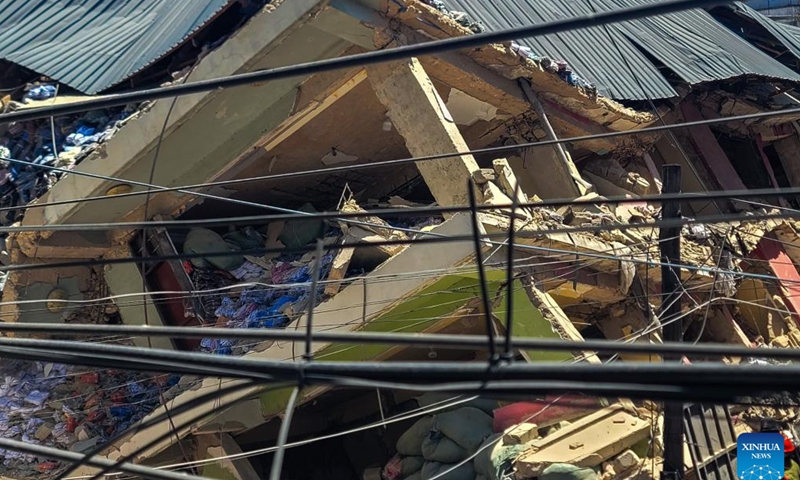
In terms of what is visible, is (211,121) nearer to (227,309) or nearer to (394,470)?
(227,309)

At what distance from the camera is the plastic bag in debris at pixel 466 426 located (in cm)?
809

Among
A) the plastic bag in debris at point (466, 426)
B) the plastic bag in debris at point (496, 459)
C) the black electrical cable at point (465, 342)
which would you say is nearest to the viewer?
the black electrical cable at point (465, 342)

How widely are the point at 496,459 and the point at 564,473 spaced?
2.11 ft

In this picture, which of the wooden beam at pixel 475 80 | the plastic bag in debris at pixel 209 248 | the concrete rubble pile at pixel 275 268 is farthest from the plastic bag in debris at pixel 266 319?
the wooden beam at pixel 475 80

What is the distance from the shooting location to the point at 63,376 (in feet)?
30.4

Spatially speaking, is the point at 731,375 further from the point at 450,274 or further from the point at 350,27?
the point at 350,27

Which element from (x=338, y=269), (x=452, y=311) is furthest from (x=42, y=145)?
(x=452, y=311)

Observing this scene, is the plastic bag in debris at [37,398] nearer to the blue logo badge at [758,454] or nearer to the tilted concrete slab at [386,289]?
the tilted concrete slab at [386,289]

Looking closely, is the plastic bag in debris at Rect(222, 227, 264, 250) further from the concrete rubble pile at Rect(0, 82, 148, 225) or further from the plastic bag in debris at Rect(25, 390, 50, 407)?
the plastic bag in debris at Rect(25, 390, 50, 407)

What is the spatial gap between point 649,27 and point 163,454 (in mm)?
9960


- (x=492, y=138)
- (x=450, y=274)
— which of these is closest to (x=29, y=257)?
(x=450, y=274)

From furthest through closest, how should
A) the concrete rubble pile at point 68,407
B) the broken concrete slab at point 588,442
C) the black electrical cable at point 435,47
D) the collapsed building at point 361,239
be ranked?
the concrete rubble pile at point 68,407 → the collapsed building at point 361,239 → the broken concrete slab at point 588,442 → the black electrical cable at point 435,47

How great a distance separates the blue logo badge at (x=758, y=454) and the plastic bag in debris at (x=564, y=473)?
2.12 m

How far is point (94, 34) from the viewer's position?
13875mm
